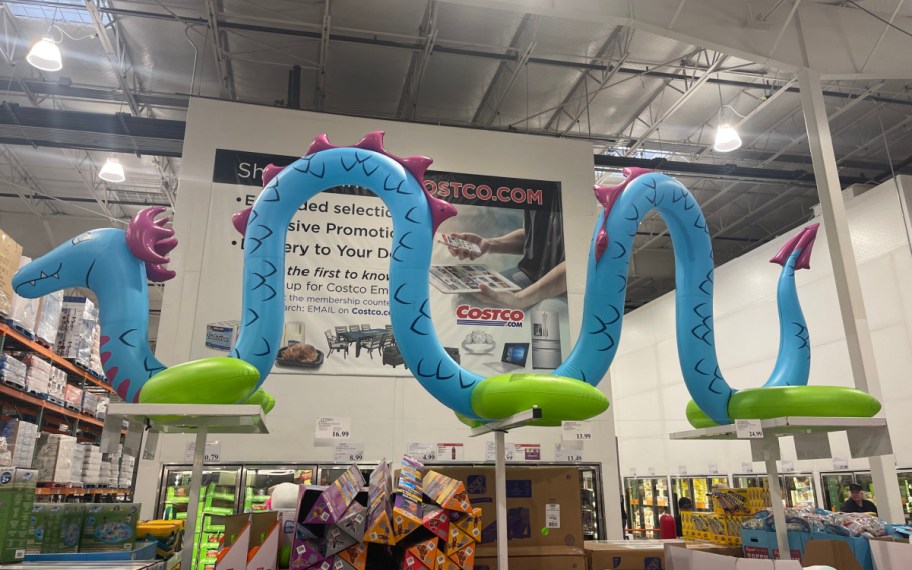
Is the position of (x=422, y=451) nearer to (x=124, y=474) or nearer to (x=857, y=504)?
(x=857, y=504)

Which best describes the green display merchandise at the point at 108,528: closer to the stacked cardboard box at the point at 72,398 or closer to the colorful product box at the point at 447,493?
the colorful product box at the point at 447,493

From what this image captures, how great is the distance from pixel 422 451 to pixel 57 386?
4337 mm

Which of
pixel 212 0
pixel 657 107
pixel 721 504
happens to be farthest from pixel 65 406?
pixel 657 107

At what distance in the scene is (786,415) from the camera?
3.48 metres

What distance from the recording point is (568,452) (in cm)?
675

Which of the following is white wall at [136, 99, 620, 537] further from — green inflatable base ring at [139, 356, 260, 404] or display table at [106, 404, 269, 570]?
green inflatable base ring at [139, 356, 260, 404]

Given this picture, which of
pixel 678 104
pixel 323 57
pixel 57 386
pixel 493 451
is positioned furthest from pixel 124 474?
pixel 678 104

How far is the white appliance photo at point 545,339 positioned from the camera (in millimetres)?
7148

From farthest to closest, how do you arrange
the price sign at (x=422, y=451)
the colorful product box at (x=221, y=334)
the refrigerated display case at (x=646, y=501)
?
the refrigerated display case at (x=646, y=501) < the colorful product box at (x=221, y=334) < the price sign at (x=422, y=451)

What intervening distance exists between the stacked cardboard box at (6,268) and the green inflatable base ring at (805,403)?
18.5ft

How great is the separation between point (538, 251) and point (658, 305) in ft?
21.8

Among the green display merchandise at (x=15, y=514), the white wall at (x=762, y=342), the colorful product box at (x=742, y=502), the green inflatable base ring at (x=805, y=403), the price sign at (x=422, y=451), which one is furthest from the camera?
the white wall at (x=762, y=342)

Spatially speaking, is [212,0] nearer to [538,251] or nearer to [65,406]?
[538,251]

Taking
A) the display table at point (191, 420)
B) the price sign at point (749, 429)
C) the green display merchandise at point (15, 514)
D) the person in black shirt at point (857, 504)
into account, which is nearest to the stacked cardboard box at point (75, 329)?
the display table at point (191, 420)
